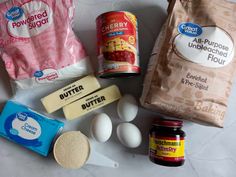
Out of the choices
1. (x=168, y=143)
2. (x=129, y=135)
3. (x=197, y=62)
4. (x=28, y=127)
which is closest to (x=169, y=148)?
(x=168, y=143)

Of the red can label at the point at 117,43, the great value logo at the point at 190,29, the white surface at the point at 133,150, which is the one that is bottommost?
the white surface at the point at 133,150

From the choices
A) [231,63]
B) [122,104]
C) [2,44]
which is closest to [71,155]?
[122,104]

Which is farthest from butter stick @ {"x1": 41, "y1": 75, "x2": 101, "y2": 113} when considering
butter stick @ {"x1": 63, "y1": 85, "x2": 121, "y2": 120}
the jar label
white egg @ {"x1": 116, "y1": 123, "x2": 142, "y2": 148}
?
the jar label

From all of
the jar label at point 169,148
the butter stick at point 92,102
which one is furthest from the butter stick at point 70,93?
the jar label at point 169,148

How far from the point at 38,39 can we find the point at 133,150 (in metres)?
0.45

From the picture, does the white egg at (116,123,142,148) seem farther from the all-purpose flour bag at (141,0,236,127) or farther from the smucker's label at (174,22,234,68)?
the smucker's label at (174,22,234,68)

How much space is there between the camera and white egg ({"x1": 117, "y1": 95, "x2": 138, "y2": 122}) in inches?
30.2

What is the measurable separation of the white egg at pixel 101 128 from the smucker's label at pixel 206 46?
0.94ft

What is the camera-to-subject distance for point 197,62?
0.66 meters

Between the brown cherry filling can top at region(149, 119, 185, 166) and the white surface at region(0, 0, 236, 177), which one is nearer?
the brown cherry filling can top at region(149, 119, 185, 166)

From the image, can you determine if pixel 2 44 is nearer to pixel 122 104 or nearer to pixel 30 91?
pixel 30 91

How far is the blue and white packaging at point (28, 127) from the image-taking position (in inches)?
31.4

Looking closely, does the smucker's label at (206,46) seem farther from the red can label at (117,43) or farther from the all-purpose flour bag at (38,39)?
the all-purpose flour bag at (38,39)

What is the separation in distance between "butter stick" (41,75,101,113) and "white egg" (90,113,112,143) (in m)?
0.09
